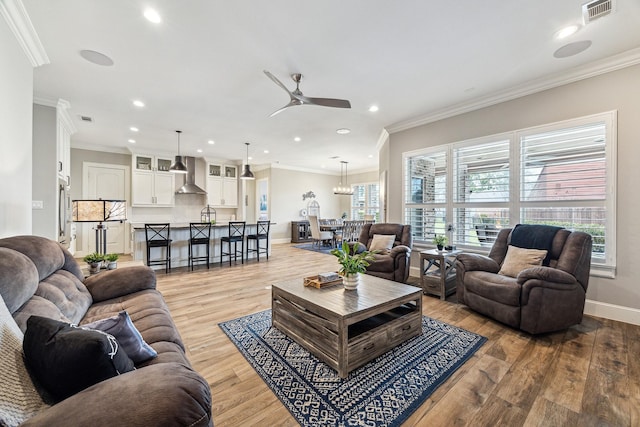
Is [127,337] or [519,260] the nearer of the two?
[127,337]

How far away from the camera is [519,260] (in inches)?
118

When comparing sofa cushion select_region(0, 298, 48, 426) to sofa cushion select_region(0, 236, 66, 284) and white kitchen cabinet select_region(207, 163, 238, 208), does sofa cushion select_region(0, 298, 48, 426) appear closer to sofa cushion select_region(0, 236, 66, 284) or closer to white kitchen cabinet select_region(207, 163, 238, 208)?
sofa cushion select_region(0, 236, 66, 284)

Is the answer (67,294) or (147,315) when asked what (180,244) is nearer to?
(67,294)

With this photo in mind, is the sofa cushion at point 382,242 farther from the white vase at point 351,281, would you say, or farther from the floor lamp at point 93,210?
the floor lamp at point 93,210

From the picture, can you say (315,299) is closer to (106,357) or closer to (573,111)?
(106,357)

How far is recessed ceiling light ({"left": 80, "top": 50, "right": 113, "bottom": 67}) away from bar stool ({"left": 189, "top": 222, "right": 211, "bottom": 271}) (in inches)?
120

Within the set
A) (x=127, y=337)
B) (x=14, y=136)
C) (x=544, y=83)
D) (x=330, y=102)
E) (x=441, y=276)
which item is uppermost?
(x=544, y=83)

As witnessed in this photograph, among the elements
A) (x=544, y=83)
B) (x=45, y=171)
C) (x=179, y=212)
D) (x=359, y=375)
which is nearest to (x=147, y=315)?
(x=359, y=375)

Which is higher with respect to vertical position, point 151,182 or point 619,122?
point 619,122

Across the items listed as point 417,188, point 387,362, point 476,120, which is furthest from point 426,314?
point 476,120

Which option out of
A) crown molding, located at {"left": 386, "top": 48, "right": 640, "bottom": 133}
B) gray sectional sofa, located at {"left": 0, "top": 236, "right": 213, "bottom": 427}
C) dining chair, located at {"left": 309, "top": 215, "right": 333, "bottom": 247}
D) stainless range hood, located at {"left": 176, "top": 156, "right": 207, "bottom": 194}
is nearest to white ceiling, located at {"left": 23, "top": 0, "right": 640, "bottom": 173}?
crown molding, located at {"left": 386, "top": 48, "right": 640, "bottom": 133}

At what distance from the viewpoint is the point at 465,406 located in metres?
1.65

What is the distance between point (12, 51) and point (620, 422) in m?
5.22

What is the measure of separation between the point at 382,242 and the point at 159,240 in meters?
4.12
